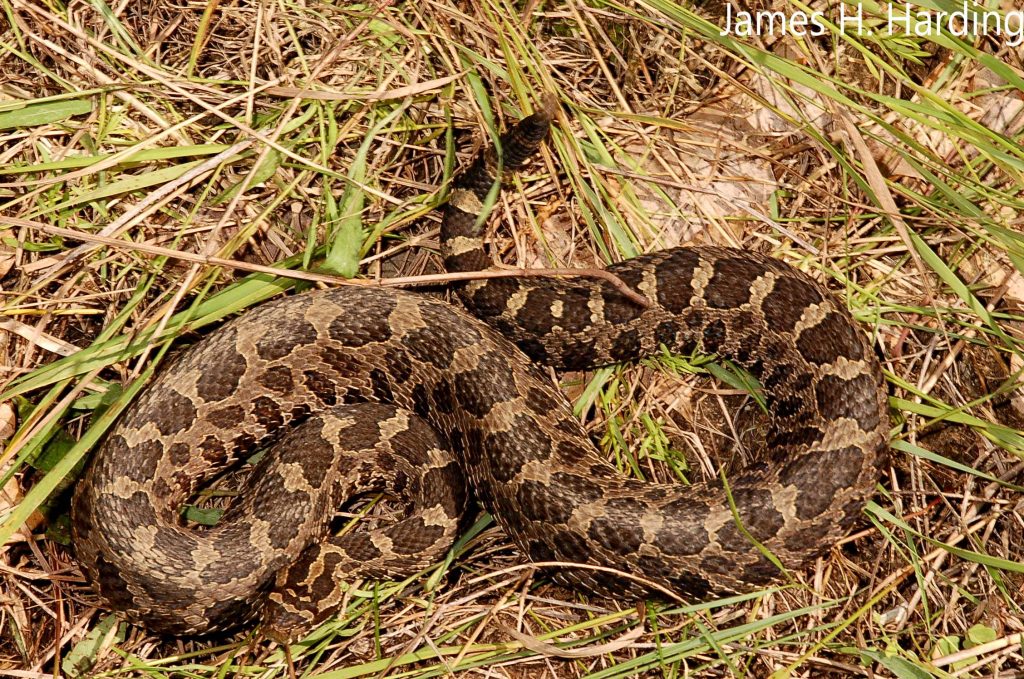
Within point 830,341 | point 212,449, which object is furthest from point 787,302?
point 212,449

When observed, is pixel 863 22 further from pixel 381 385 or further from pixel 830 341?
pixel 381 385

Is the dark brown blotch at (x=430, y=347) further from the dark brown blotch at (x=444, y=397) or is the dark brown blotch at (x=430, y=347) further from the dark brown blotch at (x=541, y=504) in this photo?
the dark brown blotch at (x=541, y=504)

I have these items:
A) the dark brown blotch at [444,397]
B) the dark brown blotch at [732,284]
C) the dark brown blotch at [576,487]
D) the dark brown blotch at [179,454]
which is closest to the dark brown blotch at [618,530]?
the dark brown blotch at [576,487]

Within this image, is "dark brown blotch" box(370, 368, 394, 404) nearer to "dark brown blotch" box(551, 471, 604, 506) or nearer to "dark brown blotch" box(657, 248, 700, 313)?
"dark brown blotch" box(551, 471, 604, 506)

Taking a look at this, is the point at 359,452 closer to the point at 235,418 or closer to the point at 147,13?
the point at 235,418

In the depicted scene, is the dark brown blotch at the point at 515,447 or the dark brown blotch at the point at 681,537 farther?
the dark brown blotch at the point at 515,447

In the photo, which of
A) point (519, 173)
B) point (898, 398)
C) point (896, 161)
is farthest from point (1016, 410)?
point (519, 173)
